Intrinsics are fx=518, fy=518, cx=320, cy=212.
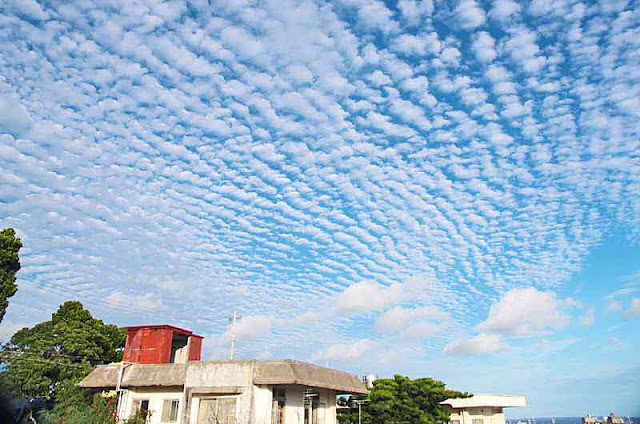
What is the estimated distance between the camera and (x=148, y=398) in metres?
24.0

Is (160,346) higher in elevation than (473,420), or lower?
higher

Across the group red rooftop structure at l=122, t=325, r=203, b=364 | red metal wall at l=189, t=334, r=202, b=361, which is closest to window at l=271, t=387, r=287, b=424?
red rooftop structure at l=122, t=325, r=203, b=364

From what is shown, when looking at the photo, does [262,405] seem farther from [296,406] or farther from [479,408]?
[479,408]

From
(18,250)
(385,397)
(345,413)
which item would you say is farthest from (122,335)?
(385,397)

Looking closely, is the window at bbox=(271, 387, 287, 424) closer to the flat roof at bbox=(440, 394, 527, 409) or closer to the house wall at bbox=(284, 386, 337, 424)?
the house wall at bbox=(284, 386, 337, 424)

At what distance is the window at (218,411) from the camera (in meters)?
22.0

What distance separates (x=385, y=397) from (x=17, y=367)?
2253 cm

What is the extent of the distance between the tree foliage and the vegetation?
16783mm

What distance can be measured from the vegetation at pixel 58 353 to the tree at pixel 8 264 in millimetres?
3231

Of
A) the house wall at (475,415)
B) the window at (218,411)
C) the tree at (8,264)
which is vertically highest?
the tree at (8,264)

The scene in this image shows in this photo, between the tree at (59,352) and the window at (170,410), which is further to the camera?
the tree at (59,352)

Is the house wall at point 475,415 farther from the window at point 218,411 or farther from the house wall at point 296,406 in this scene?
the window at point 218,411

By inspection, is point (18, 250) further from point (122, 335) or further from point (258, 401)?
point (258, 401)

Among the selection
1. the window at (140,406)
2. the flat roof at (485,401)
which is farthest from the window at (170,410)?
the flat roof at (485,401)
